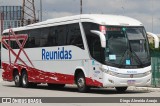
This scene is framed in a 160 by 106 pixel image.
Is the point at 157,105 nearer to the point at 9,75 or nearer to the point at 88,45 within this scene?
the point at 88,45

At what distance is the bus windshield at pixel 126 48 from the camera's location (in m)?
21.5

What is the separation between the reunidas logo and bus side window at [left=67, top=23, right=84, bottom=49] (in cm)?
58

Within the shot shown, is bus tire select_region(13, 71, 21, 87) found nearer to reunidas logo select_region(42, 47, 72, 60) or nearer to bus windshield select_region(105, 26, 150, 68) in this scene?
reunidas logo select_region(42, 47, 72, 60)

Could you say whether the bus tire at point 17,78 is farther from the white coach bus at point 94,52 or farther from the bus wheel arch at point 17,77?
the white coach bus at point 94,52

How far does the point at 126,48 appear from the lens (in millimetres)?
21766

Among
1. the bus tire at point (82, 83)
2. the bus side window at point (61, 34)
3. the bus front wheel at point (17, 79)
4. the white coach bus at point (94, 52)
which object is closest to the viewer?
the white coach bus at point (94, 52)

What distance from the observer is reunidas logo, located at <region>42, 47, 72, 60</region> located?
2422 centimetres

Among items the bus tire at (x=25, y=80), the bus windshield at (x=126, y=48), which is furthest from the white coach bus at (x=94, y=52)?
the bus tire at (x=25, y=80)

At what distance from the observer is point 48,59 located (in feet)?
86.3

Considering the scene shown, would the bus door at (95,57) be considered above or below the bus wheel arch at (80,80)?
above

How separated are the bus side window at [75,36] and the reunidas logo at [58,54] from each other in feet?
1.90

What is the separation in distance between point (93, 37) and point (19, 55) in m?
8.71

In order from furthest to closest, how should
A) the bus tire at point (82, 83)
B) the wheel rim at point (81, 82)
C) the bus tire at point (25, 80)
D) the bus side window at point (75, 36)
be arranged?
the bus tire at point (25, 80) → the bus side window at point (75, 36) → the wheel rim at point (81, 82) → the bus tire at point (82, 83)

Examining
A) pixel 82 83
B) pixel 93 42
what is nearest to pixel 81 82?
pixel 82 83
